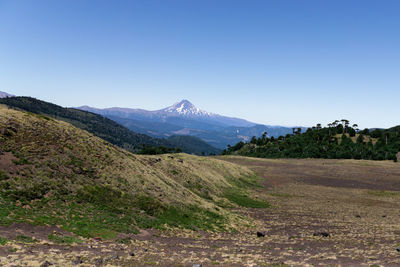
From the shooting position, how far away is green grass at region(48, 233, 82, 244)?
20.6m

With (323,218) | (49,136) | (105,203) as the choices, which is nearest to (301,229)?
(323,218)

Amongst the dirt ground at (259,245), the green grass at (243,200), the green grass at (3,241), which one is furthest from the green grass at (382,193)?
the green grass at (3,241)

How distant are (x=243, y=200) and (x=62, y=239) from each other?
4045 centimetres

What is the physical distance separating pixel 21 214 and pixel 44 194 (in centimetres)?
411

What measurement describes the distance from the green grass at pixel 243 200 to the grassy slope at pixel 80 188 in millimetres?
12608

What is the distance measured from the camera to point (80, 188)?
3003 centimetres

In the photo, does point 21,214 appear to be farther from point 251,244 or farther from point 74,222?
point 251,244

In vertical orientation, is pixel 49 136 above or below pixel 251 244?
above

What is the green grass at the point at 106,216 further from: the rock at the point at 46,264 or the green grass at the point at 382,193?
the green grass at the point at 382,193

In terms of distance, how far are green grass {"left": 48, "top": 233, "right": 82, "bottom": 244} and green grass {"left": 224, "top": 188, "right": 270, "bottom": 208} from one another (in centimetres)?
3600

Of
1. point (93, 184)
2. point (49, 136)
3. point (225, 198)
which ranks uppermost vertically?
point (49, 136)

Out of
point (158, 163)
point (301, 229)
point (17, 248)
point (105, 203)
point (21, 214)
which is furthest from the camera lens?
point (158, 163)

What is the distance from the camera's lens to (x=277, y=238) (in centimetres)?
3023

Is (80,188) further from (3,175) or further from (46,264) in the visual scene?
(46,264)
